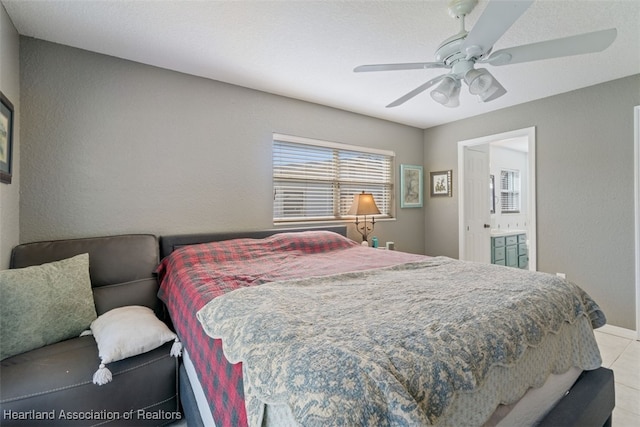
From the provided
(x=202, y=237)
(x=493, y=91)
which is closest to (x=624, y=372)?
(x=493, y=91)

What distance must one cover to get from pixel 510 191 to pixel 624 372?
14.3ft

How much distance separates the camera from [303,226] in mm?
3348

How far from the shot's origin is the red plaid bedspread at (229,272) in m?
0.99

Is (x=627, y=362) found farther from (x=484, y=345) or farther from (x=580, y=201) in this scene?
(x=484, y=345)

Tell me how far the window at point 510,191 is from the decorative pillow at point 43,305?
256 inches

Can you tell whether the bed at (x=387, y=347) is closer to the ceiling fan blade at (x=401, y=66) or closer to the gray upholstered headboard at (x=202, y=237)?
the gray upholstered headboard at (x=202, y=237)

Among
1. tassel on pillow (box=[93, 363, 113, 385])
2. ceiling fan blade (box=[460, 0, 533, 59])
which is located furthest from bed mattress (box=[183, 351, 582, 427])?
ceiling fan blade (box=[460, 0, 533, 59])

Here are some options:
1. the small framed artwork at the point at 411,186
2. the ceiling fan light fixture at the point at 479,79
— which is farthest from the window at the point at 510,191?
the ceiling fan light fixture at the point at 479,79

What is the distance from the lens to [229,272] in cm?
188

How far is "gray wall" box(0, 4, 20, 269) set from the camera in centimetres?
173

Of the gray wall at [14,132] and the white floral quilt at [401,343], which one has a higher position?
the gray wall at [14,132]

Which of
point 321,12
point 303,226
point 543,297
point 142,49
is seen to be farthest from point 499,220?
point 142,49

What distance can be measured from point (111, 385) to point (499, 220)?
624 cm

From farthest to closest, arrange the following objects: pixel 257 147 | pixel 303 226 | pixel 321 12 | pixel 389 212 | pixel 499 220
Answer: pixel 499 220 < pixel 389 212 < pixel 303 226 < pixel 257 147 < pixel 321 12
